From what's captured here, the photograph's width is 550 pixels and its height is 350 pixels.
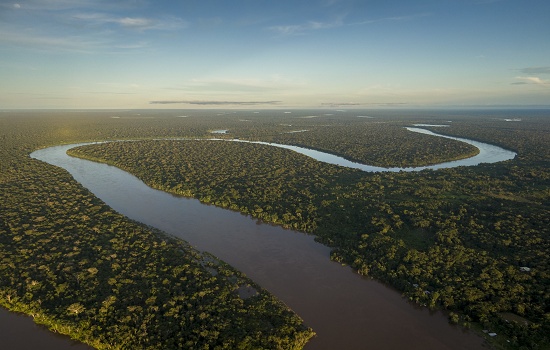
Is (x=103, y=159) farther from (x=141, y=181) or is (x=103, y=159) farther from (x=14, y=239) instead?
(x=14, y=239)

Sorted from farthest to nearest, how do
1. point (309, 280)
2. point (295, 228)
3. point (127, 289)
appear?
point (295, 228)
point (309, 280)
point (127, 289)

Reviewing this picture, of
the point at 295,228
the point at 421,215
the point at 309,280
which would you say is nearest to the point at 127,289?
Answer: the point at 309,280

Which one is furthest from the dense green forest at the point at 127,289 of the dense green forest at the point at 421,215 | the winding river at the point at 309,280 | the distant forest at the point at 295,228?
the dense green forest at the point at 421,215

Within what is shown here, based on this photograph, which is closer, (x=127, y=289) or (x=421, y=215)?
(x=127, y=289)

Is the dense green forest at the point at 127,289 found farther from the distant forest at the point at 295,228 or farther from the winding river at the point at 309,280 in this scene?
the winding river at the point at 309,280

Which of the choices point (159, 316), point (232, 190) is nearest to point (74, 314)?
point (159, 316)

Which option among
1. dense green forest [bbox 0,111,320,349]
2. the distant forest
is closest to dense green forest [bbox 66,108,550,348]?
the distant forest

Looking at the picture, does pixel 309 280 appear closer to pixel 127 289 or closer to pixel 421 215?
pixel 127 289
